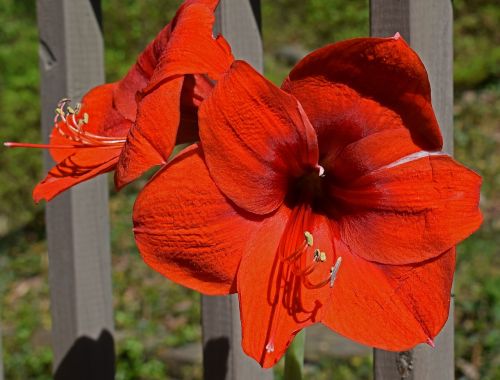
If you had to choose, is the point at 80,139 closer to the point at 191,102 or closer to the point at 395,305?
the point at 191,102

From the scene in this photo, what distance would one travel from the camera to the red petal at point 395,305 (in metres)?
0.82

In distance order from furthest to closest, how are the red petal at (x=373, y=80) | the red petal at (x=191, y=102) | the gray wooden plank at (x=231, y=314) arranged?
1. the gray wooden plank at (x=231, y=314)
2. the red petal at (x=191, y=102)
3. the red petal at (x=373, y=80)

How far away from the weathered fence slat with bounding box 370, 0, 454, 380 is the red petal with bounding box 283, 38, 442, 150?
0.32 meters

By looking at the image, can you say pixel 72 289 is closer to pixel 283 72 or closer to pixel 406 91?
pixel 406 91

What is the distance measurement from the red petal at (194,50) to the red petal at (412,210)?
0.64 feet

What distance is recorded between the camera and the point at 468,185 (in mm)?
806

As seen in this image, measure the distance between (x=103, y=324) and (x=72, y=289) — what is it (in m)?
0.09

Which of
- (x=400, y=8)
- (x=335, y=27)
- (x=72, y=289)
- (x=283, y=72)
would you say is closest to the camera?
(x=400, y=8)

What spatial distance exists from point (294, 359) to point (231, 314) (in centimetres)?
31

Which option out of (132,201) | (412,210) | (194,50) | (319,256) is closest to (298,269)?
(319,256)

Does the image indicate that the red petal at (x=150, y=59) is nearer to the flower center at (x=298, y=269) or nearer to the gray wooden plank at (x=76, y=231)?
the flower center at (x=298, y=269)

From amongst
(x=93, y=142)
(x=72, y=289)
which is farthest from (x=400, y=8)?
(x=72, y=289)

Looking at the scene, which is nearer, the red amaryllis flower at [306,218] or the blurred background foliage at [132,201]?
the red amaryllis flower at [306,218]

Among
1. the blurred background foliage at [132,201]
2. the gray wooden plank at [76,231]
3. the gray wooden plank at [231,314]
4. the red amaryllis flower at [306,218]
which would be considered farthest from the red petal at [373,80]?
the blurred background foliage at [132,201]
